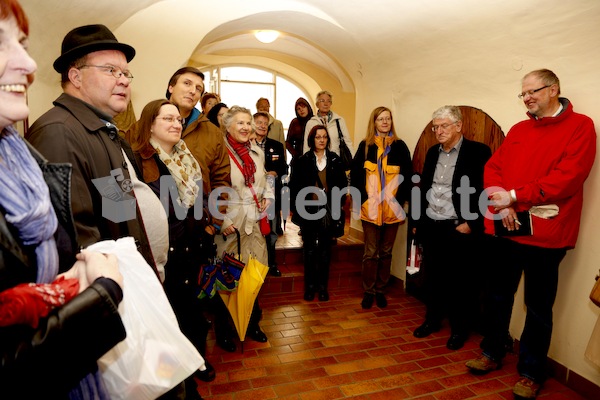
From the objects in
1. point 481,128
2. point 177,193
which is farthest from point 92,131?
point 481,128

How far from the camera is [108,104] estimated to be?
1.42 metres

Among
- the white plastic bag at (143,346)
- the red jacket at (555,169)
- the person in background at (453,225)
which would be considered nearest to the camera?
the white plastic bag at (143,346)

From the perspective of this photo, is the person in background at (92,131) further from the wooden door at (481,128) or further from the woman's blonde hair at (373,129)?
the wooden door at (481,128)

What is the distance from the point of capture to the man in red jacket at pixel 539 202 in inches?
86.9

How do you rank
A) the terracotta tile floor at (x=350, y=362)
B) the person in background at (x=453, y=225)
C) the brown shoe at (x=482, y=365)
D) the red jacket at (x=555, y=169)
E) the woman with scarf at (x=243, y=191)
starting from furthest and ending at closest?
1. the person in background at (x=453, y=225)
2. the woman with scarf at (x=243, y=191)
3. the brown shoe at (x=482, y=365)
4. the terracotta tile floor at (x=350, y=362)
5. the red jacket at (x=555, y=169)

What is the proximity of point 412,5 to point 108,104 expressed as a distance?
8.99 ft

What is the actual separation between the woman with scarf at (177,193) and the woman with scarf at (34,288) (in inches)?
45.6

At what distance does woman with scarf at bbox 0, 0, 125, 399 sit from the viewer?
2.30 feet

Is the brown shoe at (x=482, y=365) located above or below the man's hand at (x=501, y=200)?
below

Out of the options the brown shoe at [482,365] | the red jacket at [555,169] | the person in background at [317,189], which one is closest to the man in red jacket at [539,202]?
the red jacket at [555,169]

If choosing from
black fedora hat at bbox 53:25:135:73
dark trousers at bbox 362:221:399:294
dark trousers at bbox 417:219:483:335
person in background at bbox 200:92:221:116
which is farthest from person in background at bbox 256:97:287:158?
black fedora hat at bbox 53:25:135:73

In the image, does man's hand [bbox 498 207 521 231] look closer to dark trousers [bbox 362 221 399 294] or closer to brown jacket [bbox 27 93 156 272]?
dark trousers [bbox 362 221 399 294]

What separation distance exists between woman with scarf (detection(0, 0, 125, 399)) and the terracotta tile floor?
1.81 meters

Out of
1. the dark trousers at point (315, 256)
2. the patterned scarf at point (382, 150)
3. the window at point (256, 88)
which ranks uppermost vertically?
the window at point (256, 88)
